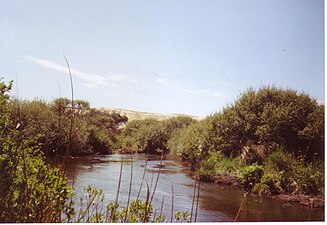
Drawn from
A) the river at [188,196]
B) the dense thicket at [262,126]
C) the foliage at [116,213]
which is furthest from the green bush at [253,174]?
the foliage at [116,213]

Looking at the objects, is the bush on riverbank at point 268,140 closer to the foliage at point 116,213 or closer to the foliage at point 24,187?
the foliage at point 116,213

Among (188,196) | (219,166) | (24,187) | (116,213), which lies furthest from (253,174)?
(24,187)

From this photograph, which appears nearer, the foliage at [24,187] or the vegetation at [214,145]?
the foliage at [24,187]

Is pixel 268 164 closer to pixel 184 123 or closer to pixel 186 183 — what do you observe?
pixel 186 183

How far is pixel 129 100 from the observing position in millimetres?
3506

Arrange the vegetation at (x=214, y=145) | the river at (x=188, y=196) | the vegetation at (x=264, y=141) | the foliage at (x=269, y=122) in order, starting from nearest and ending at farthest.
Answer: the vegetation at (x=214, y=145), the river at (x=188, y=196), the vegetation at (x=264, y=141), the foliage at (x=269, y=122)

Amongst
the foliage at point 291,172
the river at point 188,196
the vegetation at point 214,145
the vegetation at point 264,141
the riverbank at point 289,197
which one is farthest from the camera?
the vegetation at point 264,141

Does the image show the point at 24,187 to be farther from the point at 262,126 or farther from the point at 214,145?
the point at 214,145

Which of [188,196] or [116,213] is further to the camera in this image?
[188,196]

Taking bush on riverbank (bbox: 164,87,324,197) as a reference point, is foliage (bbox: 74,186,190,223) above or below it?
below

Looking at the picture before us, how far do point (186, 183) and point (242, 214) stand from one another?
183 centimetres

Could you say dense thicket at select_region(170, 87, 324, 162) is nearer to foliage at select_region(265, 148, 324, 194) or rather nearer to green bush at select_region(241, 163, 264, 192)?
foliage at select_region(265, 148, 324, 194)

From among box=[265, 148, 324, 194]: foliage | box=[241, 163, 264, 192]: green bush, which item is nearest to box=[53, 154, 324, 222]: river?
box=[241, 163, 264, 192]: green bush

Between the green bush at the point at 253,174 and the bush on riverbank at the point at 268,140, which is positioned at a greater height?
the bush on riverbank at the point at 268,140
